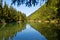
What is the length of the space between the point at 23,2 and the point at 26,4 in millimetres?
174

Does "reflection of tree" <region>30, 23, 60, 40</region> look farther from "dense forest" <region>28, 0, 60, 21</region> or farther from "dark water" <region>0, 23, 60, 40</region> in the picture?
"dense forest" <region>28, 0, 60, 21</region>

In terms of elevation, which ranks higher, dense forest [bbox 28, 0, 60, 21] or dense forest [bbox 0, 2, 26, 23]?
dense forest [bbox 28, 0, 60, 21]

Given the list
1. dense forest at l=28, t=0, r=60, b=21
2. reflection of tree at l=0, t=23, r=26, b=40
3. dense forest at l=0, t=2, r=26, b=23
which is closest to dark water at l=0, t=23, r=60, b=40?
reflection of tree at l=0, t=23, r=26, b=40

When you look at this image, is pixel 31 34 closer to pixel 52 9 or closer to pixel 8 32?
pixel 8 32

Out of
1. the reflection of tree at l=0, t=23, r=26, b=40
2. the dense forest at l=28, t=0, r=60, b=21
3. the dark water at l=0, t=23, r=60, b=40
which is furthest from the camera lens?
the reflection of tree at l=0, t=23, r=26, b=40

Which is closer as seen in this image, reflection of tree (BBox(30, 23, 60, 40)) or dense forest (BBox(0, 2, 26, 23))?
reflection of tree (BBox(30, 23, 60, 40))

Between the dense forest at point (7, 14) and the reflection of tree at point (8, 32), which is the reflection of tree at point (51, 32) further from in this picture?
the dense forest at point (7, 14)

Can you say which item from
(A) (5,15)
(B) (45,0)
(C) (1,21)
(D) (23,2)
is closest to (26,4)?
(D) (23,2)

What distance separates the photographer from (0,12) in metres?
83.7

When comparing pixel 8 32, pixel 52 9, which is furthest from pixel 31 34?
pixel 52 9

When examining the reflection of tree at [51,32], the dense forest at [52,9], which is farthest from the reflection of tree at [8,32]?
the dense forest at [52,9]

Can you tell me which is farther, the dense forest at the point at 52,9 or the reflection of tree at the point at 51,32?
the reflection of tree at the point at 51,32

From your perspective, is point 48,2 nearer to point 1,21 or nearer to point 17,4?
point 17,4

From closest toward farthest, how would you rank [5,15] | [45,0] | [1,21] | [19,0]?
1. [19,0]
2. [45,0]
3. [1,21]
4. [5,15]
